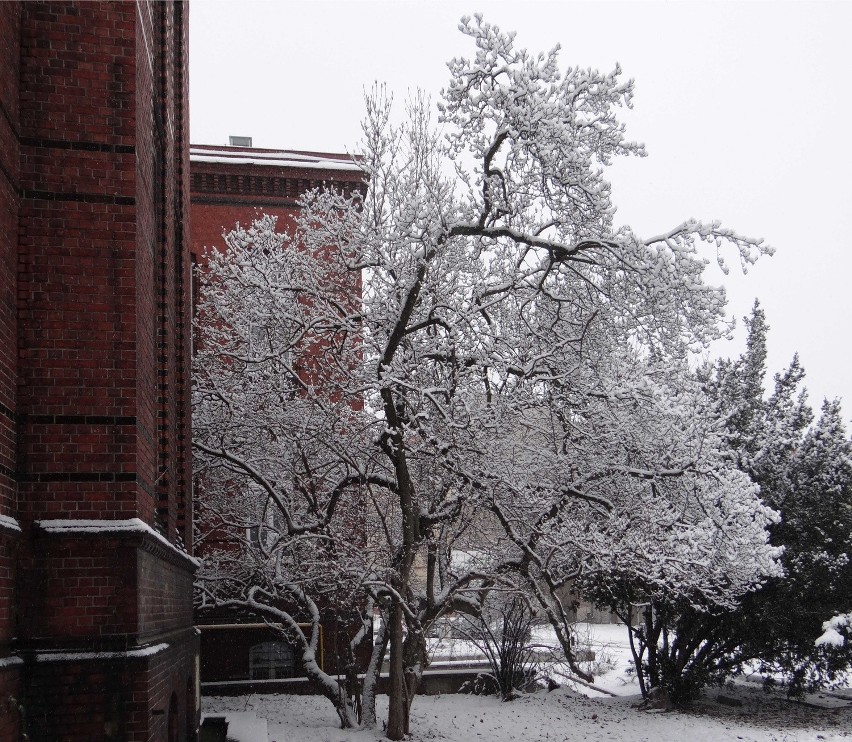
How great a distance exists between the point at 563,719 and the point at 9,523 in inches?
512

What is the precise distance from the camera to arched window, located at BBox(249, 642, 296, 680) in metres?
18.8

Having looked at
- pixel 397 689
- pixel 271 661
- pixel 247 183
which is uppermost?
pixel 247 183

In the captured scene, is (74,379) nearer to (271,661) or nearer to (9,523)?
(9,523)

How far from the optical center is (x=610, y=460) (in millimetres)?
12961

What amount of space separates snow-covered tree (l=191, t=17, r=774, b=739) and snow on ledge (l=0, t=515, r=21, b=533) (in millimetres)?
6622

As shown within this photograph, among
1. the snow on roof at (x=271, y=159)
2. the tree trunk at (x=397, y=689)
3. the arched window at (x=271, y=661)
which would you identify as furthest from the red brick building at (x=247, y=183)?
the tree trunk at (x=397, y=689)

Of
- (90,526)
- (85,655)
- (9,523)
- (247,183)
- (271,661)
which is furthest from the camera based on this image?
(247,183)

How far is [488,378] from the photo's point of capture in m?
12.7

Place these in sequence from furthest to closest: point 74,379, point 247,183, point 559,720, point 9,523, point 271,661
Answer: point 247,183 → point 271,661 → point 559,720 → point 74,379 → point 9,523

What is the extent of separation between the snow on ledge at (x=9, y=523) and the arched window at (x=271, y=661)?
14.5 metres

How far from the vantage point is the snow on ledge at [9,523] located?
15.8ft

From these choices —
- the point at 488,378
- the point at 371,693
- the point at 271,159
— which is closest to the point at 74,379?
the point at 488,378

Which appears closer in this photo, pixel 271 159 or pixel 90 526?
pixel 90 526

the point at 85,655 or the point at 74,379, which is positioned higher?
the point at 74,379
